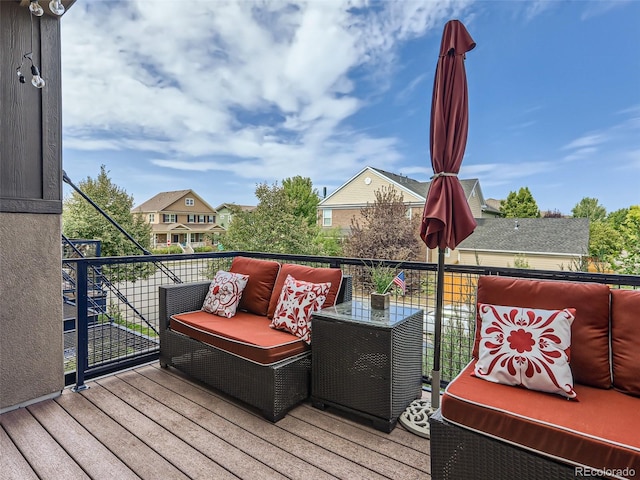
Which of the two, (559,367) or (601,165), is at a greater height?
(601,165)

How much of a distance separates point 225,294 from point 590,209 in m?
17.7

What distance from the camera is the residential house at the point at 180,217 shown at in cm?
1766

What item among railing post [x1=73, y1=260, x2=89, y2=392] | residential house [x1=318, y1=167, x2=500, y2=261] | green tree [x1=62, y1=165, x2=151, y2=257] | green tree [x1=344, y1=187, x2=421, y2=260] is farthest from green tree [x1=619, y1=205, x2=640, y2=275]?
green tree [x1=62, y1=165, x2=151, y2=257]

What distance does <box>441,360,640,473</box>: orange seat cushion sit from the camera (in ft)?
4.09

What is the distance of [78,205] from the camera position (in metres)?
11.1

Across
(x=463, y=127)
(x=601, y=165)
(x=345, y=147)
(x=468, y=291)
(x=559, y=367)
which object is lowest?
(x=559, y=367)

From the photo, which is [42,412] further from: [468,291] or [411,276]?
[468,291]

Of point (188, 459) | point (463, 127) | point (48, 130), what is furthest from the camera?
point (48, 130)

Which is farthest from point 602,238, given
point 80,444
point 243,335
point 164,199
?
point 164,199

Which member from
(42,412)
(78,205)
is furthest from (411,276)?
(78,205)

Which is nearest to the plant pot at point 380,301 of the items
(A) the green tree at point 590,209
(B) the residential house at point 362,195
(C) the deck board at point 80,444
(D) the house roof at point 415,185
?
(C) the deck board at point 80,444

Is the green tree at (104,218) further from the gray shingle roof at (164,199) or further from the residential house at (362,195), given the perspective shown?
the residential house at (362,195)

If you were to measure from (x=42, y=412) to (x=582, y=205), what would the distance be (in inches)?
770

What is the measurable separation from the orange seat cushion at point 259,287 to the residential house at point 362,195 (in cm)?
1035
